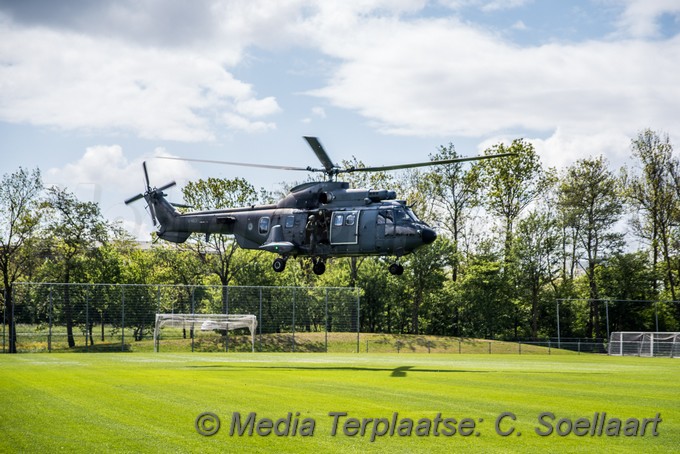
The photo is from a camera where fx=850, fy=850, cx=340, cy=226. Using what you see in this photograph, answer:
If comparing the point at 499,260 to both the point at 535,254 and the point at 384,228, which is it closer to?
the point at 535,254

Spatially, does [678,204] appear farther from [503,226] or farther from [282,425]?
[282,425]

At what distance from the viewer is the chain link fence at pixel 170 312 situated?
53531 mm

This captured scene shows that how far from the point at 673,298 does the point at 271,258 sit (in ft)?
117

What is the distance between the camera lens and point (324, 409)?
16.2 metres

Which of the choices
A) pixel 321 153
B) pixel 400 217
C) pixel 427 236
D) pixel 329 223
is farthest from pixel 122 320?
pixel 427 236

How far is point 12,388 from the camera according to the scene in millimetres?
20172

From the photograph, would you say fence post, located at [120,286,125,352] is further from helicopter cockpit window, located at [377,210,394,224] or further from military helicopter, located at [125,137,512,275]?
helicopter cockpit window, located at [377,210,394,224]

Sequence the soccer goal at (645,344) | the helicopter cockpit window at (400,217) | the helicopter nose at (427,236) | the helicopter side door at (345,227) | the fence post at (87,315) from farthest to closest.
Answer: the soccer goal at (645,344)
the fence post at (87,315)
the helicopter side door at (345,227)
the helicopter cockpit window at (400,217)
the helicopter nose at (427,236)

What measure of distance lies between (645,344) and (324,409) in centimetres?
4935

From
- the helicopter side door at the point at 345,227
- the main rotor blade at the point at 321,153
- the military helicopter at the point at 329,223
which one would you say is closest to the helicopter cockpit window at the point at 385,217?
the military helicopter at the point at 329,223

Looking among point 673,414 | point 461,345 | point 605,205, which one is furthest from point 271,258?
point 673,414

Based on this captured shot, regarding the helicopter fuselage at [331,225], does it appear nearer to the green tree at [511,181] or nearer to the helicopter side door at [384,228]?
the helicopter side door at [384,228]

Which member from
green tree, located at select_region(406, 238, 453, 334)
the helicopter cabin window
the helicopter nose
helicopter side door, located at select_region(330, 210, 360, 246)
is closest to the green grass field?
the helicopter nose

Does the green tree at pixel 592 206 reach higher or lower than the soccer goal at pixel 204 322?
higher
